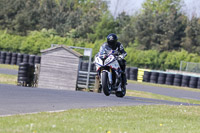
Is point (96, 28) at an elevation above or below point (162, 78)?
above

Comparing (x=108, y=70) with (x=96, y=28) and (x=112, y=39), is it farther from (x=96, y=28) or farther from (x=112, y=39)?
(x=96, y=28)

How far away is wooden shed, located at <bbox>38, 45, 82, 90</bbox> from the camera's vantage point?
23.9 meters

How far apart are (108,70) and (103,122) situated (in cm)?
272

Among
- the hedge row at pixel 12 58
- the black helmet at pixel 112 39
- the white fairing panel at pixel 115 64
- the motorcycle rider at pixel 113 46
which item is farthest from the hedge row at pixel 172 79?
the black helmet at pixel 112 39

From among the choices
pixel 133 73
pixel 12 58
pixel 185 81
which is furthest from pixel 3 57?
pixel 185 81

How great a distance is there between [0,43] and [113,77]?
47.8 m

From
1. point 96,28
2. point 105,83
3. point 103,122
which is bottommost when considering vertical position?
point 103,122

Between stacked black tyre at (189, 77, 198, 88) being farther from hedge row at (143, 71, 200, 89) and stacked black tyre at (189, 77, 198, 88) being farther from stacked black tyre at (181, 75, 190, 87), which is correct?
stacked black tyre at (181, 75, 190, 87)

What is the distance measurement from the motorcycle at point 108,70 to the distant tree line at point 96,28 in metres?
39.8

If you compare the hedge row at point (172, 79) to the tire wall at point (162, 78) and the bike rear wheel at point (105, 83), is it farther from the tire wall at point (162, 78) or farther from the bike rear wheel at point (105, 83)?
the bike rear wheel at point (105, 83)

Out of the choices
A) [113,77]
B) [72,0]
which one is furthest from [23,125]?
[72,0]

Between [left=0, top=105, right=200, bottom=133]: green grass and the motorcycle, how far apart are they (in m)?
0.63

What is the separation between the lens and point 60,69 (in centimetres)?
2412

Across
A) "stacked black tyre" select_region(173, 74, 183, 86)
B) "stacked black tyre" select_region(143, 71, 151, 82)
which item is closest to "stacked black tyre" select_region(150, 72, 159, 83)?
"stacked black tyre" select_region(143, 71, 151, 82)
